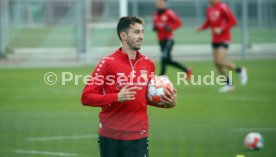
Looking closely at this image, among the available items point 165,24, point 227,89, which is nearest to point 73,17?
point 165,24

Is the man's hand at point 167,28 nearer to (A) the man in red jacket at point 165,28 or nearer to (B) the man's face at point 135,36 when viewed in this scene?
(A) the man in red jacket at point 165,28

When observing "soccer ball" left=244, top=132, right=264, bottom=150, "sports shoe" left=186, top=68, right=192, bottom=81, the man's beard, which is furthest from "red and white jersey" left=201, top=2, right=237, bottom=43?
the man's beard

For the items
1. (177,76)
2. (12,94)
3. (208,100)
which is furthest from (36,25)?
(208,100)

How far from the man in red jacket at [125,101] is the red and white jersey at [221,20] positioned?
518 inches

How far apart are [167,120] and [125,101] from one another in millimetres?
7990

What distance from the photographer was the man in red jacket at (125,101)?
8.44 m

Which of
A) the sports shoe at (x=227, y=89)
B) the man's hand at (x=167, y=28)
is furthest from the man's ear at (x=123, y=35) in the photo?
the man's hand at (x=167, y=28)

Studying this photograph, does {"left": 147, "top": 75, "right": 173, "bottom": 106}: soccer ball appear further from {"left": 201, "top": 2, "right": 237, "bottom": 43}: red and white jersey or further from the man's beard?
{"left": 201, "top": 2, "right": 237, "bottom": 43}: red and white jersey

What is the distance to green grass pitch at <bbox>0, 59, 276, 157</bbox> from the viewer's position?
12938mm

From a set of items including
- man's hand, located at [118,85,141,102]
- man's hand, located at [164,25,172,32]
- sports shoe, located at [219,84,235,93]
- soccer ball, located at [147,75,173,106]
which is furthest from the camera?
man's hand, located at [164,25,172,32]

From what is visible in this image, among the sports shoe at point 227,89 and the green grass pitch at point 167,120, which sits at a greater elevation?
the green grass pitch at point 167,120

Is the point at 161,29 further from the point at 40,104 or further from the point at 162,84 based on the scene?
the point at 162,84

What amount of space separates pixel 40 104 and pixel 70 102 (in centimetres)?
83

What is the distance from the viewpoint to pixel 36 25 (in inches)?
1515
